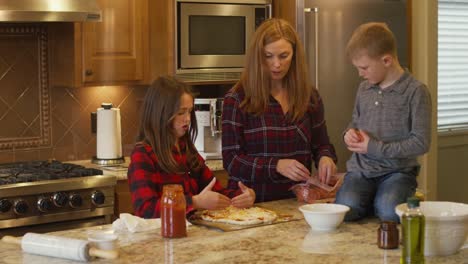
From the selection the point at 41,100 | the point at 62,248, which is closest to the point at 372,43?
the point at 62,248

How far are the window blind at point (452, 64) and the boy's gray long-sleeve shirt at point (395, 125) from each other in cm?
298

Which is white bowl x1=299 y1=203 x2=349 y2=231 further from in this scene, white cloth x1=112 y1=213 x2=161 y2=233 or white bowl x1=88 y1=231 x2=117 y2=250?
white bowl x1=88 y1=231 x2=117 y2=250

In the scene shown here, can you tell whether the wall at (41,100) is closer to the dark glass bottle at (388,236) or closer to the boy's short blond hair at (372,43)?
the boy's short blond hair at (372,43)

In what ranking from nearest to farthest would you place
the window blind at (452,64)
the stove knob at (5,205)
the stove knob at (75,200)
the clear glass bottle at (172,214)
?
the clear glass bottle at (172,214), the stove knob at (5,205), the stove knob at (75,200), the window blind at (452,64)

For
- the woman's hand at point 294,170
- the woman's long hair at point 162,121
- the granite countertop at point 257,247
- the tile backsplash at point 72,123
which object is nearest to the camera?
the granite countertop at point 257,247

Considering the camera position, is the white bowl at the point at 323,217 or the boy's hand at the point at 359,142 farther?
the boy's hand at the point at 359,142

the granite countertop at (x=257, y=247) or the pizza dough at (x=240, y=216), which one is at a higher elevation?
the pizza dough at (x=240, y=216)

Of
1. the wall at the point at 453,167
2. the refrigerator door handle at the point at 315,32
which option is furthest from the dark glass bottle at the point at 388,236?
the wall at the point at 453,167

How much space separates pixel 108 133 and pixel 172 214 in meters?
2.07

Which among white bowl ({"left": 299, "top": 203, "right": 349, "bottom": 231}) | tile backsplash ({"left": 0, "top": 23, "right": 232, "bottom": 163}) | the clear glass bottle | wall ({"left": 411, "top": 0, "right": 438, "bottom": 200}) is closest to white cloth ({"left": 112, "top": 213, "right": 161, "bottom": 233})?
the clear glass bottle

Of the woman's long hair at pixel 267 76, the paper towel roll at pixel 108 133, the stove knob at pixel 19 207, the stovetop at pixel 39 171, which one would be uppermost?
the woman's long hair at pixel 267 76

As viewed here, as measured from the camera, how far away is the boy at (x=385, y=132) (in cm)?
274

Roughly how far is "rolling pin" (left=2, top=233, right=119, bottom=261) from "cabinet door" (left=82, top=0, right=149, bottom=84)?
216 cm

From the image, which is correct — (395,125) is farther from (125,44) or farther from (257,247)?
(125,44)
